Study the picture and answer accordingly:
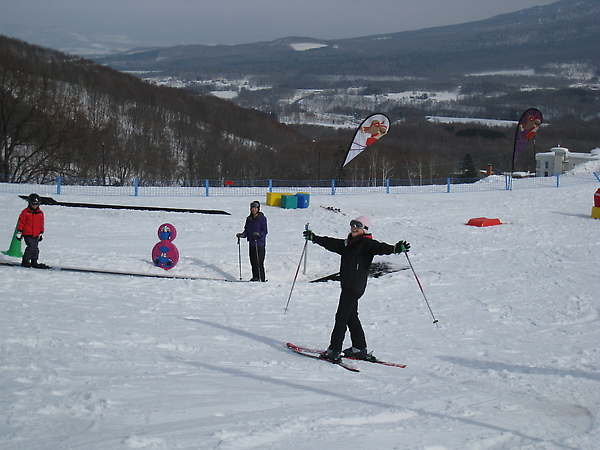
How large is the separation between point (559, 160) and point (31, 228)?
73519 mm

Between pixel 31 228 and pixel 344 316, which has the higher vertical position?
pixel 31 228

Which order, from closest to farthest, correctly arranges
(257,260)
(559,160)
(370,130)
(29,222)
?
(29,222) → (257,260) → (370,130) → (559,160)

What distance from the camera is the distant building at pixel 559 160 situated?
2857 inches

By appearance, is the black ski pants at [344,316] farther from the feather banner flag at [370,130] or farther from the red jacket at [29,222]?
the feather banner flag at [370,130]

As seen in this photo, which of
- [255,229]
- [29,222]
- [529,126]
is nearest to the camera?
[29,222]

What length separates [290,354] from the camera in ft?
21.8

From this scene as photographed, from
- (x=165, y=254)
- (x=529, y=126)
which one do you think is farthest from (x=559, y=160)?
(x=165, y=254)

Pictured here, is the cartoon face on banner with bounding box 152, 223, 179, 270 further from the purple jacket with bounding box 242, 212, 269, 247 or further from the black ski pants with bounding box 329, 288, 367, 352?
the black ski pants with bounding box 329, 288, 367, 352

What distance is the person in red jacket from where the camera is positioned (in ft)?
34.9

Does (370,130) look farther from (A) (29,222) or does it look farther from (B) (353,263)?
(B) (353,263)

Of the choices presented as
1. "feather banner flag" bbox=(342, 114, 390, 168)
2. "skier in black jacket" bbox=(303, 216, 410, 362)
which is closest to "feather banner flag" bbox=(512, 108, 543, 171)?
"feather banner flag" bbox=(342, 114, 390, 168)

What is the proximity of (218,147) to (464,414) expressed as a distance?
8491cm

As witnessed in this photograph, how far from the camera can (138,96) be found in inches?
4134

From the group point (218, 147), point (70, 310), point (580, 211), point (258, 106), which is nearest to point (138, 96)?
point (218, 147)
